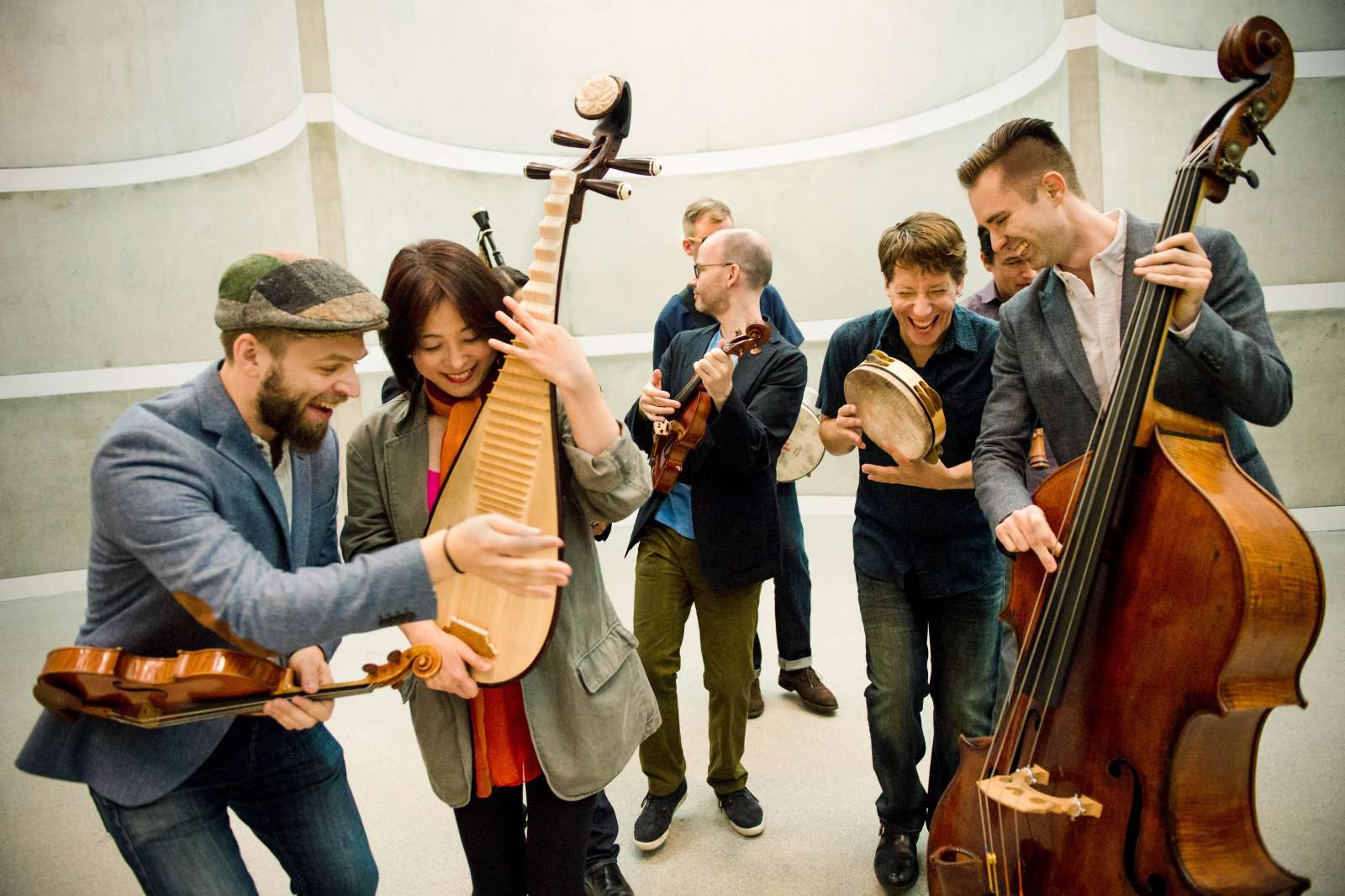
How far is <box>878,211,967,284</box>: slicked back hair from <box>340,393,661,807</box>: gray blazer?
116 cm

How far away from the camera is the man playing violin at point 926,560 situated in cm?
259

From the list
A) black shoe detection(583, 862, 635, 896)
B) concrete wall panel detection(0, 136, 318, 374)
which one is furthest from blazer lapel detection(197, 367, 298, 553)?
concrete wall panel detection(0, 136, 318, 374)

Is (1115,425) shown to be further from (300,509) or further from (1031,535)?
(300,509)

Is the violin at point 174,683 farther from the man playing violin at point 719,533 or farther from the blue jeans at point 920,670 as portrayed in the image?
the blue jeans at point 920,670

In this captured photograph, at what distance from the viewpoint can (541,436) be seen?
1.67m

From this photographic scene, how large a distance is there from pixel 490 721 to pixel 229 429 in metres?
0.78

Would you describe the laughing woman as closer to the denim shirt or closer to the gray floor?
the denim shirt

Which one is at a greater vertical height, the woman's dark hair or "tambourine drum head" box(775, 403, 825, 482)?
the woman's dark hair

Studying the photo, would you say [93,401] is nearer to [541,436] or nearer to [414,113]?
[414,113]

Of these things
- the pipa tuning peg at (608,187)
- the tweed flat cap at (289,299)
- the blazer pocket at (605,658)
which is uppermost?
the pipa tuning peg at (608,187)

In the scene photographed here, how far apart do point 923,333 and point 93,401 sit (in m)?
5.81

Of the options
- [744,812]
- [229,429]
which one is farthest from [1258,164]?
[229,429]

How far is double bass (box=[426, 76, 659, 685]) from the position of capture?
1.67 m

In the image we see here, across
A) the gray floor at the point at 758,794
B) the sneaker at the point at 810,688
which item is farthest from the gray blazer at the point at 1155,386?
the sneaker at the point at 810,688
